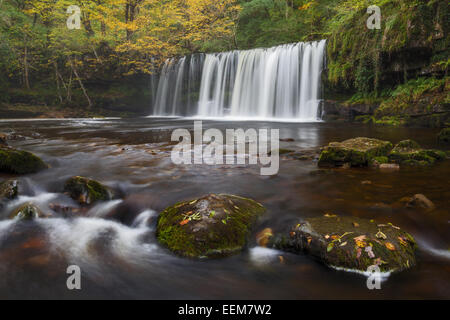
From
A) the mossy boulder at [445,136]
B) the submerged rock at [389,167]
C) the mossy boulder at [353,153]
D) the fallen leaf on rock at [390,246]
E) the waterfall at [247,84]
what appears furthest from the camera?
the waterfall at [247,84]

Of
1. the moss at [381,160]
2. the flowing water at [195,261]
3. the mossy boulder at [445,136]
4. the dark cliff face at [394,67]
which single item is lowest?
the flowing water at [195,261]

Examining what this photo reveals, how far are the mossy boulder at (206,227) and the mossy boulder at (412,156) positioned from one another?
11.6ft

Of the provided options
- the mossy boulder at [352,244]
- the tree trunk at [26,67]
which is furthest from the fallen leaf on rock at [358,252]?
the tree trunk at [26,67]

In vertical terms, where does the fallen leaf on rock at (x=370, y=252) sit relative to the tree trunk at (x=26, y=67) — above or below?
below

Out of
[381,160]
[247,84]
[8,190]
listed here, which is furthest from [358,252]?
[247,84]

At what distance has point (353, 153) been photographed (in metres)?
4.89

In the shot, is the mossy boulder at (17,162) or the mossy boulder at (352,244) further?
the mossy boulder at (17,162)

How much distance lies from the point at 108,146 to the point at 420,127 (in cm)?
1027

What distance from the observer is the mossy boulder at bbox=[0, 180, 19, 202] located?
3.49 meters

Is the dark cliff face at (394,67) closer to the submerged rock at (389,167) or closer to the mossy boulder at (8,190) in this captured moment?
the submerged rock at (389,167)

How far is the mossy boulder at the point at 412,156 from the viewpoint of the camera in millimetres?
4926

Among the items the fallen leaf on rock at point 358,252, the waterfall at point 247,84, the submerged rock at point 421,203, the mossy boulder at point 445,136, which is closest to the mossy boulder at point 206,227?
the fallen leaf on rock at point 358,252

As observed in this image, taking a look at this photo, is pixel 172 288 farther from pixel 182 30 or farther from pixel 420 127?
pixel 182 30

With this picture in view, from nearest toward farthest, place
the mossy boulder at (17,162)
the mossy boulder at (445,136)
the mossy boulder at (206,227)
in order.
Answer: the mossy boulder at (206,227) < the mossy boulder at (17,162) < the mossy boulder at (445,136)
